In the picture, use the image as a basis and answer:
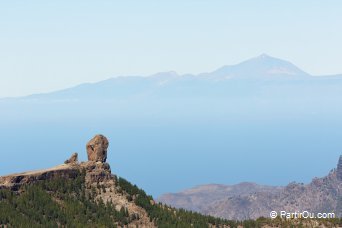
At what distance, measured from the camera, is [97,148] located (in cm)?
11206

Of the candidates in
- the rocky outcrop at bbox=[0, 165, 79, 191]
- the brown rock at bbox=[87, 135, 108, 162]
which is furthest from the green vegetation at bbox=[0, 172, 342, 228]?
the brown rock at bbox=[87, 135, 108, 162]

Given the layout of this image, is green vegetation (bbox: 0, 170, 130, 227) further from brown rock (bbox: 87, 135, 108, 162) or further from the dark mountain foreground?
brown rock (bbox: 87, 135, 108, 162)

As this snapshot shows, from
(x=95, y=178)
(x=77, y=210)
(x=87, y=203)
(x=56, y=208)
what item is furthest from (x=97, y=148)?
(x=56, y=208)

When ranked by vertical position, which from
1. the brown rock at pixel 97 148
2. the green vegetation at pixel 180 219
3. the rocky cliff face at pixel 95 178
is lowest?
the green vegetation at pixel 180 219

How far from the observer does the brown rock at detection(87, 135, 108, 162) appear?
111938 millimetres

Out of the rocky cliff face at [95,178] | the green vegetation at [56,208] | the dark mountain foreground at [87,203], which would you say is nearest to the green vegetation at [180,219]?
the dark mountain foreground at [87,203]

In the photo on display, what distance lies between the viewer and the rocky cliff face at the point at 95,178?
3999 inches

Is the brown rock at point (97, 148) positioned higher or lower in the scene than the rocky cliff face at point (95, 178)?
higher

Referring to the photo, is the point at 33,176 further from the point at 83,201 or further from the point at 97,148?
the point at 97,148

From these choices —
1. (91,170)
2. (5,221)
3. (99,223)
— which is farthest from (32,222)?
(91,170)

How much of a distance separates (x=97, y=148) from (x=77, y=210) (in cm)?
1711

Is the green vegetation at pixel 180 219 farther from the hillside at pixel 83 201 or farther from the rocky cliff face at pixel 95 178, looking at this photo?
the rocky cliff face at pixel 95 178

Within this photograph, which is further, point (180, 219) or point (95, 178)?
point (95, 178)

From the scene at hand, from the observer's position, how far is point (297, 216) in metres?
118
